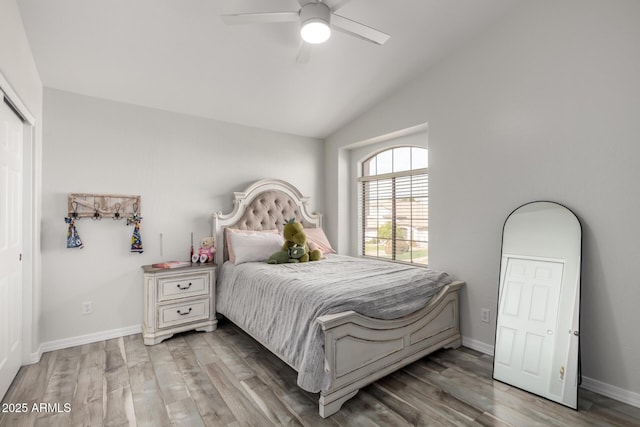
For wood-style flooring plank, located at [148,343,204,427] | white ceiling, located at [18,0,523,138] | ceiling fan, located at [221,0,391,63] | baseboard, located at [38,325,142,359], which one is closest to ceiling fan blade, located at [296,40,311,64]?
ceiling fan, located at [221,0,391,63]

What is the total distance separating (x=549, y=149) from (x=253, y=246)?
8.91 feet

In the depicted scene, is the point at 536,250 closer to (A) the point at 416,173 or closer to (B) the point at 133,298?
(A) the point at 416,173

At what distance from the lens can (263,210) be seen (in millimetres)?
3877

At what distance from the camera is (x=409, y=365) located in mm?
2559

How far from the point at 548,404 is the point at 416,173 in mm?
2330

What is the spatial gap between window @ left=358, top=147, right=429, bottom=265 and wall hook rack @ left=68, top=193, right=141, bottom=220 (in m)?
2.69

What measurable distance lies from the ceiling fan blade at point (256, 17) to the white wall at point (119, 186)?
5.82ft

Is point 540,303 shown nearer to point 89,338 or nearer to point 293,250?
point 293,250

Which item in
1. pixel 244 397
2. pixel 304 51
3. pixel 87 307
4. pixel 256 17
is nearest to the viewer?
pixel 256 17

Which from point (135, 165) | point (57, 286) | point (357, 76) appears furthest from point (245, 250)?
point (357, 76)

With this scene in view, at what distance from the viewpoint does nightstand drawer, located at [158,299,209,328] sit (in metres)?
3.01

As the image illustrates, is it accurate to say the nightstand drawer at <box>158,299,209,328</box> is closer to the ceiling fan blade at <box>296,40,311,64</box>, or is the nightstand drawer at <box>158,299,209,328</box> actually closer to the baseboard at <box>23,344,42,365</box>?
the baseboard at <box>23,344,42,365</box>

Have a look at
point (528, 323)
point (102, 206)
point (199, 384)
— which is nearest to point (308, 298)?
point (199, 384)

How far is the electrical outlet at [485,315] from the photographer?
278 centimetres
